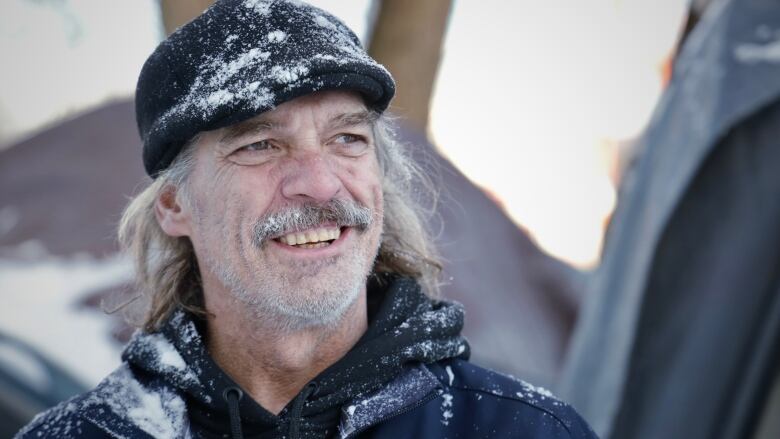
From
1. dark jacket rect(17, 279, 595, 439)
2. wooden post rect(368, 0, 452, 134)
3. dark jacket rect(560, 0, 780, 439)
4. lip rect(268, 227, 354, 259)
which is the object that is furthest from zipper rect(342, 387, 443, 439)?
wooden post rect(368, 0, 452, 134)

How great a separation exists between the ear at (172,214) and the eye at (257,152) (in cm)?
28

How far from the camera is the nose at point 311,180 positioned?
1853mm

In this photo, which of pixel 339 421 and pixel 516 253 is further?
pixel 516 253

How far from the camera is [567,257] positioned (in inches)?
169

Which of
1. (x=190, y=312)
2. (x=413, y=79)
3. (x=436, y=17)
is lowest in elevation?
(x=190, y=312)

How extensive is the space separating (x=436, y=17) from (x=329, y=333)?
320 centimetres

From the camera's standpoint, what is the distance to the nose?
185 centimetres

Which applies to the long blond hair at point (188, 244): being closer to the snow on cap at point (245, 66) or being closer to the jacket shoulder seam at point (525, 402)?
the snow on cap at point (245, 66)

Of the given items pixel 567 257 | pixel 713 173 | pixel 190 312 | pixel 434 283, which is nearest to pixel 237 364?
pixel 190 312

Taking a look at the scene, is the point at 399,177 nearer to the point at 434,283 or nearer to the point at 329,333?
A: the point at 434,283

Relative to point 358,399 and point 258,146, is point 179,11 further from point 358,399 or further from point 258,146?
point 358,399

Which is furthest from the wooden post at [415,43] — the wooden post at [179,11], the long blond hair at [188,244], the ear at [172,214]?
the ear at [172,214]

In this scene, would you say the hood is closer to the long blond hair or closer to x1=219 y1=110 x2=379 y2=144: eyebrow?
the long blond hair

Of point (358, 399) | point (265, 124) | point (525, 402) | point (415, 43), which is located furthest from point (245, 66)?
point (415, 43)
